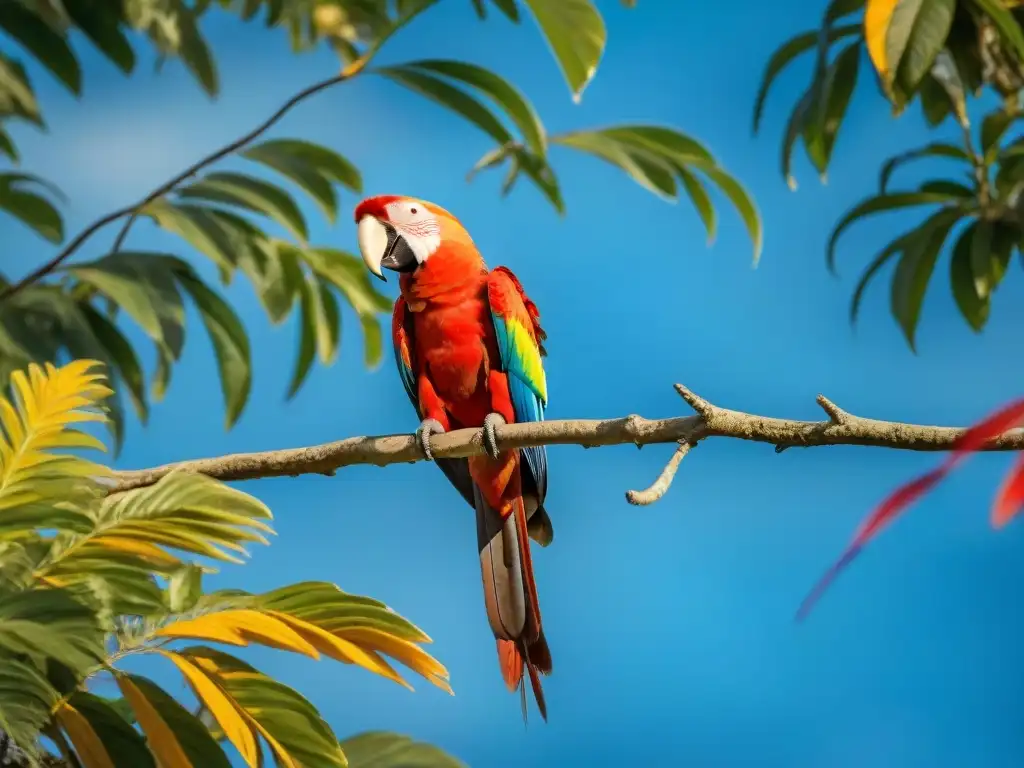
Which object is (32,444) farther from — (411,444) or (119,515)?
(411,444)

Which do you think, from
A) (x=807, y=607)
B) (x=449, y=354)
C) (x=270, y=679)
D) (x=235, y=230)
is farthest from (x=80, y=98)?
(x=807, y=607)

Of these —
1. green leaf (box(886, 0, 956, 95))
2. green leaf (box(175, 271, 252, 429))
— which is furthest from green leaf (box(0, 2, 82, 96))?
green leaf (box(886, 0, 956, 95))

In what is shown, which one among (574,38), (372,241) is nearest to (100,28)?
(372,241)

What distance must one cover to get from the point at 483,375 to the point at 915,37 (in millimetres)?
1262

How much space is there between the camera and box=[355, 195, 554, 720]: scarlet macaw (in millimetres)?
2238

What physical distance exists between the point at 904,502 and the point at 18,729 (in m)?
1.45

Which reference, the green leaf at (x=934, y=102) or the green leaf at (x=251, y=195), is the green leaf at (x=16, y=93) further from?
the green leaf at (x=934, y=102)

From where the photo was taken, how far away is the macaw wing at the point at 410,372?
2385 millimetres

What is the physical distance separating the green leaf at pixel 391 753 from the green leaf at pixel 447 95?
1357 millimetres

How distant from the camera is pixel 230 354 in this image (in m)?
3.15

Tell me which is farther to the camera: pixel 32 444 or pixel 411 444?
pixel 411 444

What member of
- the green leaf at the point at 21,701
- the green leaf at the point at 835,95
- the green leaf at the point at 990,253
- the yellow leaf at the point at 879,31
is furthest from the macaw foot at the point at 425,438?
the green leaf at the point at 990,253

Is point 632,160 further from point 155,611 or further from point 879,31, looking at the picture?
point 155,611

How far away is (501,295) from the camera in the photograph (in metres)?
2.38
